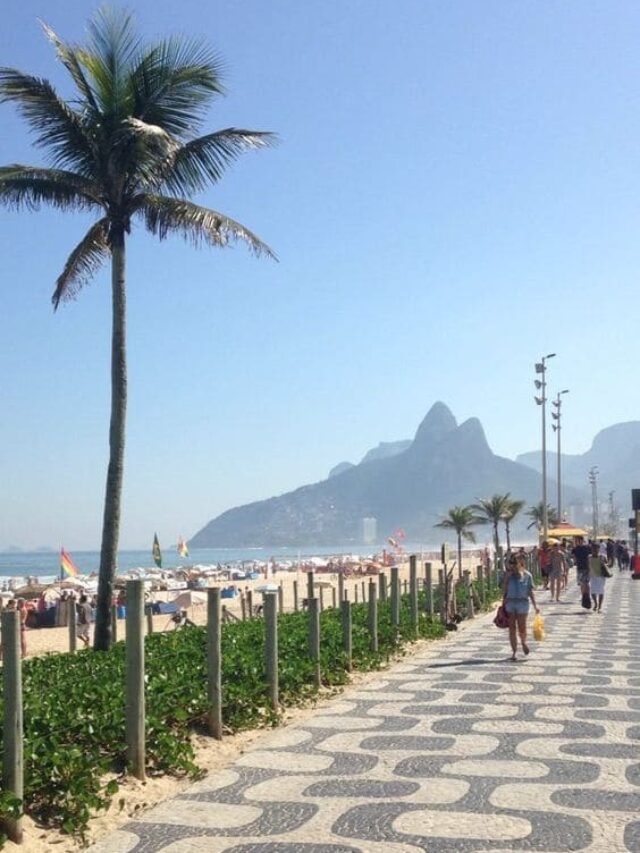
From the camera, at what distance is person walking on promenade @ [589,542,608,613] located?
19.7m

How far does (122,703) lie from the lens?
6.81 metres

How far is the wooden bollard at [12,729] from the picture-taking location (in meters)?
5.06

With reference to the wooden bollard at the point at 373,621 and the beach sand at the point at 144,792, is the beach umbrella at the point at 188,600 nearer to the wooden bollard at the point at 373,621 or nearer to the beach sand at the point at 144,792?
the wooden bollard at the point at 373,621

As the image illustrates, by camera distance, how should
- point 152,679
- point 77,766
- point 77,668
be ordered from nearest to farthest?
1. point 77,766
2. point 152,679
3. point 77,668

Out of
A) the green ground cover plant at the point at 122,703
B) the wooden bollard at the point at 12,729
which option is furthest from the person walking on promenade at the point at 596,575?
the wooden bollard at the point at 12,729

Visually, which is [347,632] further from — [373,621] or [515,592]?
[515,592]

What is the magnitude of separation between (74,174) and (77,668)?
638cm

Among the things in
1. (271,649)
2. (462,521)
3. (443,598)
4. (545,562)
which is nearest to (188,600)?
(545,562)

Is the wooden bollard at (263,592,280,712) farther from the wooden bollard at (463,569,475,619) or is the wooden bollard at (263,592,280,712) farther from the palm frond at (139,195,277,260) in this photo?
the wooden bollard at (463,569,475,619)

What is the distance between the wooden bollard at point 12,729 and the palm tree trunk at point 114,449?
21.8 feet

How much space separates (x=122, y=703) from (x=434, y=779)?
2218 millimetres

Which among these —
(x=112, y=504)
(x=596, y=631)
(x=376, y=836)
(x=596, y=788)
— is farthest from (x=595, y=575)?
(x=376, y=836)

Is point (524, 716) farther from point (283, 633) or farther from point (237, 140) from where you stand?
point (237, 140)

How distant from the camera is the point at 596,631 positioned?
16.5 meters
